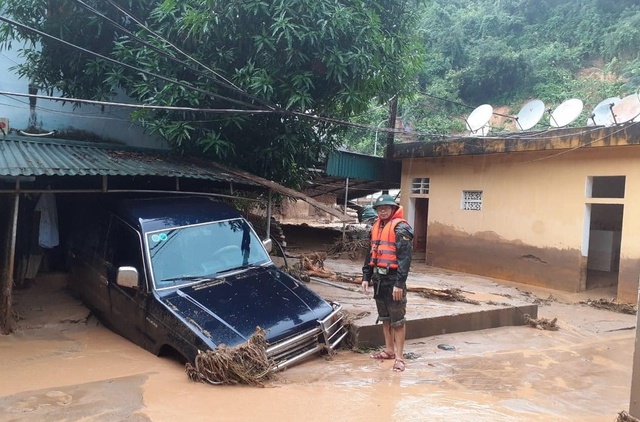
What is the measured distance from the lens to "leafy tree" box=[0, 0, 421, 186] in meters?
7.49

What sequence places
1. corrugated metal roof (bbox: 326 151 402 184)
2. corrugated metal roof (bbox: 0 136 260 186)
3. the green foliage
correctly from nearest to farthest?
corrugated metal roof (bbox: 0 136 260 186)
corrugated metal roof (bbox: 326 151 402 184)
the green foliage

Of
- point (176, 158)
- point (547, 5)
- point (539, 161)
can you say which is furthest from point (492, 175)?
point (547, 5)

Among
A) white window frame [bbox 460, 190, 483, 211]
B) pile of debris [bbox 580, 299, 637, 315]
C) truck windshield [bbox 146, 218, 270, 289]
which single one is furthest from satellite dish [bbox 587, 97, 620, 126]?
truck windshield [bbox 146, 218, 270, 289]

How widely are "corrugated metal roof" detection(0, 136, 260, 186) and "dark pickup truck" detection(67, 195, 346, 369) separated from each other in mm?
460

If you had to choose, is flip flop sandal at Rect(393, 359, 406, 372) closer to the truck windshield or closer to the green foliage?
the truck windshield

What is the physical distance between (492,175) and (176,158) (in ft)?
25.9

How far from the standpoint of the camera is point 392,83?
9148mm

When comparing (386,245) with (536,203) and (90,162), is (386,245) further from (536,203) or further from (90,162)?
Result: (536,203)

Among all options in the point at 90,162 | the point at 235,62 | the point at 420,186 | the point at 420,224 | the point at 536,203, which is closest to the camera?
the point at 90,162

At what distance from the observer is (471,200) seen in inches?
527

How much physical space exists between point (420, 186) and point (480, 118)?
113 inches

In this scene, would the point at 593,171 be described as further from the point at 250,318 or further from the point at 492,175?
the point at 250,318

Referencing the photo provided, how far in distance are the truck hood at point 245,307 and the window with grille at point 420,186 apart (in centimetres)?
957

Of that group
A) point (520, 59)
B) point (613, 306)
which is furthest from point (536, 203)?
point (520, 59)
